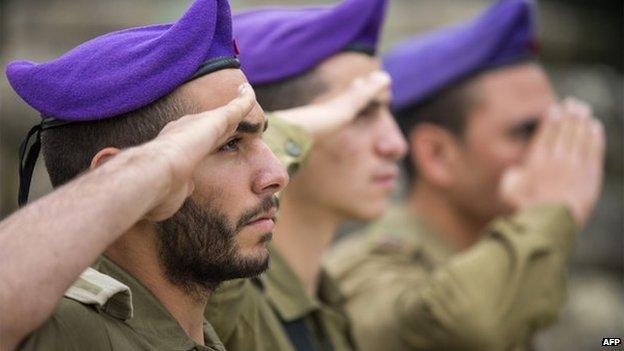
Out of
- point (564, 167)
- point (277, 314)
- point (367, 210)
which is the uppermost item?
point (277, 314)

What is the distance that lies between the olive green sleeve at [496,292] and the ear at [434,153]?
978 millimetres

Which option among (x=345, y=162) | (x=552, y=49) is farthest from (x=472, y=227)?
(x=552, y=49)

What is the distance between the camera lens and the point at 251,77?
470 centimetres

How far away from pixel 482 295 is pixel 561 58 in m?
6.47

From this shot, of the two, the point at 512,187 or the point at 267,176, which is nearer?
the point at 267,176

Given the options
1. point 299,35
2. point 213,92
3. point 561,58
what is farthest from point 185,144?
point 561,58

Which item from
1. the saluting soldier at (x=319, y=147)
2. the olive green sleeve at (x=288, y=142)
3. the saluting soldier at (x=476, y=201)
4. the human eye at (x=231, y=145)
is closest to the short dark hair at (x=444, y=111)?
the saluting soldier at (x=476, y=201)

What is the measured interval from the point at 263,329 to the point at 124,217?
1480 mm

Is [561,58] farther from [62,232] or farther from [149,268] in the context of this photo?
[62,232]

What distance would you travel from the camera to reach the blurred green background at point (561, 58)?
9727 mm

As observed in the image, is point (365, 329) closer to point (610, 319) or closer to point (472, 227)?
point (472, 227)

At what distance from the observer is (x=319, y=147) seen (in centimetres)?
501

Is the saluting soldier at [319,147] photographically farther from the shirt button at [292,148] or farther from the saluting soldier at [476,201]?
the saluting soldier at [476,201]

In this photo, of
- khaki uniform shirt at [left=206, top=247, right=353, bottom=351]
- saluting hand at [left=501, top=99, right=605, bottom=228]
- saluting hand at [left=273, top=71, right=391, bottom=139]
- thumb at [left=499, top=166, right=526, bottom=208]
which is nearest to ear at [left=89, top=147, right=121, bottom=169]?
khaki uniform shirt at [left=206, top=247, right=353, bottom=351]
